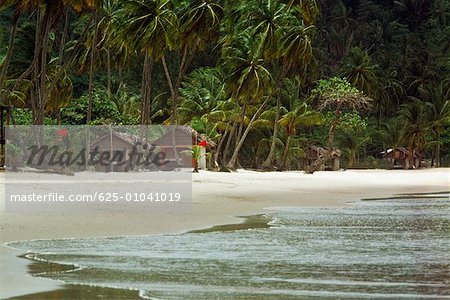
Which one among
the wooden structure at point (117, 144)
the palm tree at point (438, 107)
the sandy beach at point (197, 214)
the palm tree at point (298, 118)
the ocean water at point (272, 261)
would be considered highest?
the palm tree at point (438, 107)

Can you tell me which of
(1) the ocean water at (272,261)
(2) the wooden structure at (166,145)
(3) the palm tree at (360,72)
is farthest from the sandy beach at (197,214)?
(3) the palm tree at (360,72)

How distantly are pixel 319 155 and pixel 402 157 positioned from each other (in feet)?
43.3

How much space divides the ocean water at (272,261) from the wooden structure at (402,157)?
155ft

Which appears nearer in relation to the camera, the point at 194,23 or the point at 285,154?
the point at 194,23

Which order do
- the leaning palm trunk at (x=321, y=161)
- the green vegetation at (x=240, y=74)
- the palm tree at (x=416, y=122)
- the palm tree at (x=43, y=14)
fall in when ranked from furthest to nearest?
the palm tree at (x=416, y=122) → the leaning palm trunk at (x=321, y=161) → the green vegetation at (x=240, y=74) → the palm tree at (x=43, y=14)

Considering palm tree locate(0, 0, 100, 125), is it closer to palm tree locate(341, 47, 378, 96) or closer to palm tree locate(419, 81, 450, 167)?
palm tree locate(341, 47, 378, 96)

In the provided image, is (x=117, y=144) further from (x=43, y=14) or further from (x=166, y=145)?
(x=43, y=14)

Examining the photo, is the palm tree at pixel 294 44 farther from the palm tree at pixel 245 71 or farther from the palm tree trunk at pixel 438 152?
the palm tree trunk at pixel 438 152

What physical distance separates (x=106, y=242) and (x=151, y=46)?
29572 millimetres

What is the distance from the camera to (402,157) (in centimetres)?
6900

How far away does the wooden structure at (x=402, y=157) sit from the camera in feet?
218

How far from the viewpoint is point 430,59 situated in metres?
71.8

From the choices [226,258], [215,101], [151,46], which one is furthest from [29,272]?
[215,101]

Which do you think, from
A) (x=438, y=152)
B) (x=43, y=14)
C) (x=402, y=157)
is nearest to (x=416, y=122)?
(x=402, y=157)
